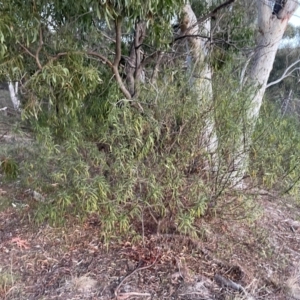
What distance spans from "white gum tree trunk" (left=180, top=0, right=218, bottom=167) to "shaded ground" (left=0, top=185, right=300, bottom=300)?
30.8 inches

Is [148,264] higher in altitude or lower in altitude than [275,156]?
lower

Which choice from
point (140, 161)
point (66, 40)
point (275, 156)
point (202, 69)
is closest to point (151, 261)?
point (140, 161)

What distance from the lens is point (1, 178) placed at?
4.54 metres

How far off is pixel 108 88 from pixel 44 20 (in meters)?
0.71

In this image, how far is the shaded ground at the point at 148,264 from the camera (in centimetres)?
262

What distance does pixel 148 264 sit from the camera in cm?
290

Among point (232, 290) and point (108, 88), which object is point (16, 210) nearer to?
point (108, 88)

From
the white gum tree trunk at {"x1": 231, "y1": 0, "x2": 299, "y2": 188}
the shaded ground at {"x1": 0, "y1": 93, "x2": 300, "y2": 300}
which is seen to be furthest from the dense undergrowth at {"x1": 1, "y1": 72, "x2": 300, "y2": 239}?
the white gum tree trunk at {"x1": 231, "y1": 0, "x2": 299, "y2": 188}

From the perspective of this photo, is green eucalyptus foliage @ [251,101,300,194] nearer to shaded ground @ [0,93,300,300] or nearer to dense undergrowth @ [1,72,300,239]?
dense undergrowth @ [1,72,300,239]

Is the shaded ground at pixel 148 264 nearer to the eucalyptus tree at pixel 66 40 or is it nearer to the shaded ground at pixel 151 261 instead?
the shaded ground at pixel 151 261

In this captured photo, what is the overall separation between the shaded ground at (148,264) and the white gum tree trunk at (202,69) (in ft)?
2.56

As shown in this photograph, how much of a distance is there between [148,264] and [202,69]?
1.75 meters

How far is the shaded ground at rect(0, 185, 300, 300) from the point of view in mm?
2621

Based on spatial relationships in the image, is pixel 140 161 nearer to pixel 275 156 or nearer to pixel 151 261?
pixel 151 261
